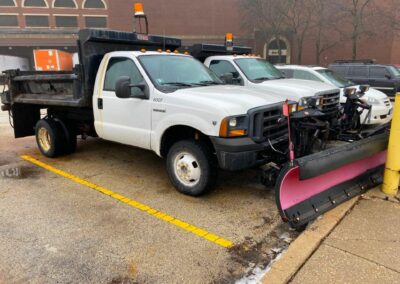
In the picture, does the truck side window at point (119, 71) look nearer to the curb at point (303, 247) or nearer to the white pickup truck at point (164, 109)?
the white pickup truck at point (164, 109)

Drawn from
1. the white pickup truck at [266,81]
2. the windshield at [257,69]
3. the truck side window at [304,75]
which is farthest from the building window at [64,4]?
the windshield at [257,69]

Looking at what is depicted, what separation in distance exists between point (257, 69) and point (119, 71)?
396cm

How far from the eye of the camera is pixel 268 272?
3102 millimetres

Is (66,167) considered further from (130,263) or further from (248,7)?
(248,7)

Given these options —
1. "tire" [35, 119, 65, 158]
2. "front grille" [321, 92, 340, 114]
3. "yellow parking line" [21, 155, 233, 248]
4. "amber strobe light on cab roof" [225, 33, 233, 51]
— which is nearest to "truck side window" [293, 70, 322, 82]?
"front grille" [321, 92, 340, 114]

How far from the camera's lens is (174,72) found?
→ 543cm

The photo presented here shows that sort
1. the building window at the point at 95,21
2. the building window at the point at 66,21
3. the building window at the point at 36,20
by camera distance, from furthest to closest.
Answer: the building window at the point at 95,21, the building window at the point at 66,21, the building window at the point at 36,20

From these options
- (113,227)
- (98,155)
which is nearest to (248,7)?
(98,155)

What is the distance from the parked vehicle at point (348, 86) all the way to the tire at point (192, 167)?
5.36 metres

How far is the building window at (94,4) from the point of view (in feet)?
170

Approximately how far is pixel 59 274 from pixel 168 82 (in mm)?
3002

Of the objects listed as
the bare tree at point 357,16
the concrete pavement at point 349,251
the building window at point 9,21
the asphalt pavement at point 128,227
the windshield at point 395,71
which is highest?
the building window at point 9,21

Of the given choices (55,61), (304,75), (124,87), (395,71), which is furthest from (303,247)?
(395,71)

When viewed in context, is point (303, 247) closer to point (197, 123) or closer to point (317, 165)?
point (317, 165)
